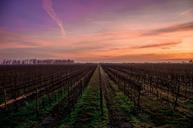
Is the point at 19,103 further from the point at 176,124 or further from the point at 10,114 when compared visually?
the point at 176,124

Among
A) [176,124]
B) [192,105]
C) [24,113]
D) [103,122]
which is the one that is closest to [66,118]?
[103,122]

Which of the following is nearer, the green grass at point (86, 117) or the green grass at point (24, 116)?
the green grass at point (86, 117)

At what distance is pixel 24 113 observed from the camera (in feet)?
49.0

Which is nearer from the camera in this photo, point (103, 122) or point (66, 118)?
point (103, 122)

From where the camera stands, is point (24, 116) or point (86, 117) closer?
point (86, 117)

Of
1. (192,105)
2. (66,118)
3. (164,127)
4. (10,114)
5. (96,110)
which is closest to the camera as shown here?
(164,127)

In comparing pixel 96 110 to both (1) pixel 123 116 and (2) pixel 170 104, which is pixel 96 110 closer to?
(1) pixel 123 116

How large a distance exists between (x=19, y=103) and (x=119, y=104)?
8.57 metres

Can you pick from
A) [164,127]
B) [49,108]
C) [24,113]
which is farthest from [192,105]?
[24,113]

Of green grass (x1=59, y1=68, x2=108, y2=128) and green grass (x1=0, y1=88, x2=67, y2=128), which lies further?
green grass (x1=0, y1=88, x2=67, y2=128)

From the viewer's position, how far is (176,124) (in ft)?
40.4

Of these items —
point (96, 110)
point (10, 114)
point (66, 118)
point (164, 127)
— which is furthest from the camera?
point (96, 110)

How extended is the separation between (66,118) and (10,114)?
4.21m

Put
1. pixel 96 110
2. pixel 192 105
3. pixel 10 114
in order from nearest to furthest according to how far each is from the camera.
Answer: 1. pixel 10 114
2. pixel 96 110
3. pixel 192 105
